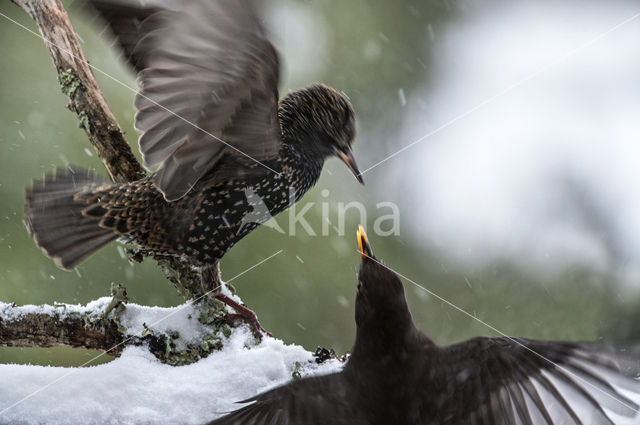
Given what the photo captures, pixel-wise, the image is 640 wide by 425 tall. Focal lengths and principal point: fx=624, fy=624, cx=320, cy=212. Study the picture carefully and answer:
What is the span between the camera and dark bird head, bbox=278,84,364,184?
2.60 m

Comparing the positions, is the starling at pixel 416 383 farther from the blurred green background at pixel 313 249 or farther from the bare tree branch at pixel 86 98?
the blurred green background at pixel 313 249

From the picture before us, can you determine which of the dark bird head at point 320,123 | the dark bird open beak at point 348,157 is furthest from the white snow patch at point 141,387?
the dark bird head at point 320,123

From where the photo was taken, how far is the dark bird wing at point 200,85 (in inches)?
73.5

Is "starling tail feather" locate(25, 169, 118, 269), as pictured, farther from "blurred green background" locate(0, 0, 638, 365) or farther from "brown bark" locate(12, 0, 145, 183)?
"blurred green background" locate(0, 0, 638, 365)

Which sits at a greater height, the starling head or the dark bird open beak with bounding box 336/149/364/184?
the dark bird open beak with bounding box 336/149/364/184

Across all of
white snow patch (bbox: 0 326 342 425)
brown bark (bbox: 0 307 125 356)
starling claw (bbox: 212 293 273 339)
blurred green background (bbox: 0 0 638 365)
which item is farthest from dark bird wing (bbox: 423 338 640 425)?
blurred green background (bbox: 0 0 638 365)

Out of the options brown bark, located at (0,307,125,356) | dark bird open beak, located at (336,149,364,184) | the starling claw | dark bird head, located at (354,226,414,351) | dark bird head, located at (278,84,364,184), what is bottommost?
brown bark, located at (0,307,125,356)

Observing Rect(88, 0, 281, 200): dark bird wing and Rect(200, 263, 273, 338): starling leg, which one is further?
Rect(200, 263, 273, 338): starling leg

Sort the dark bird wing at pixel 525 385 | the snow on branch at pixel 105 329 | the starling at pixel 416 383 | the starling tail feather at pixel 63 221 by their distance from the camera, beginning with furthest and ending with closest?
the starling tail feather at pixel 63 221 → the snow on branch at pixel 105 329 → the starling at pixel 416 383 → the dark bird wing at pixel 525 385

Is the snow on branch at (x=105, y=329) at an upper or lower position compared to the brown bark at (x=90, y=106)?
lower

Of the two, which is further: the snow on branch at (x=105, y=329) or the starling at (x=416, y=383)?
the snow on branch at (x=105, y=329)

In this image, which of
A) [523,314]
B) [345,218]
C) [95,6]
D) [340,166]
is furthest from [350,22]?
[523,314]

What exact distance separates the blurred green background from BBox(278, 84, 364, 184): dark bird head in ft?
2.02

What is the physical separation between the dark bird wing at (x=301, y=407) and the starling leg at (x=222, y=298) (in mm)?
507
